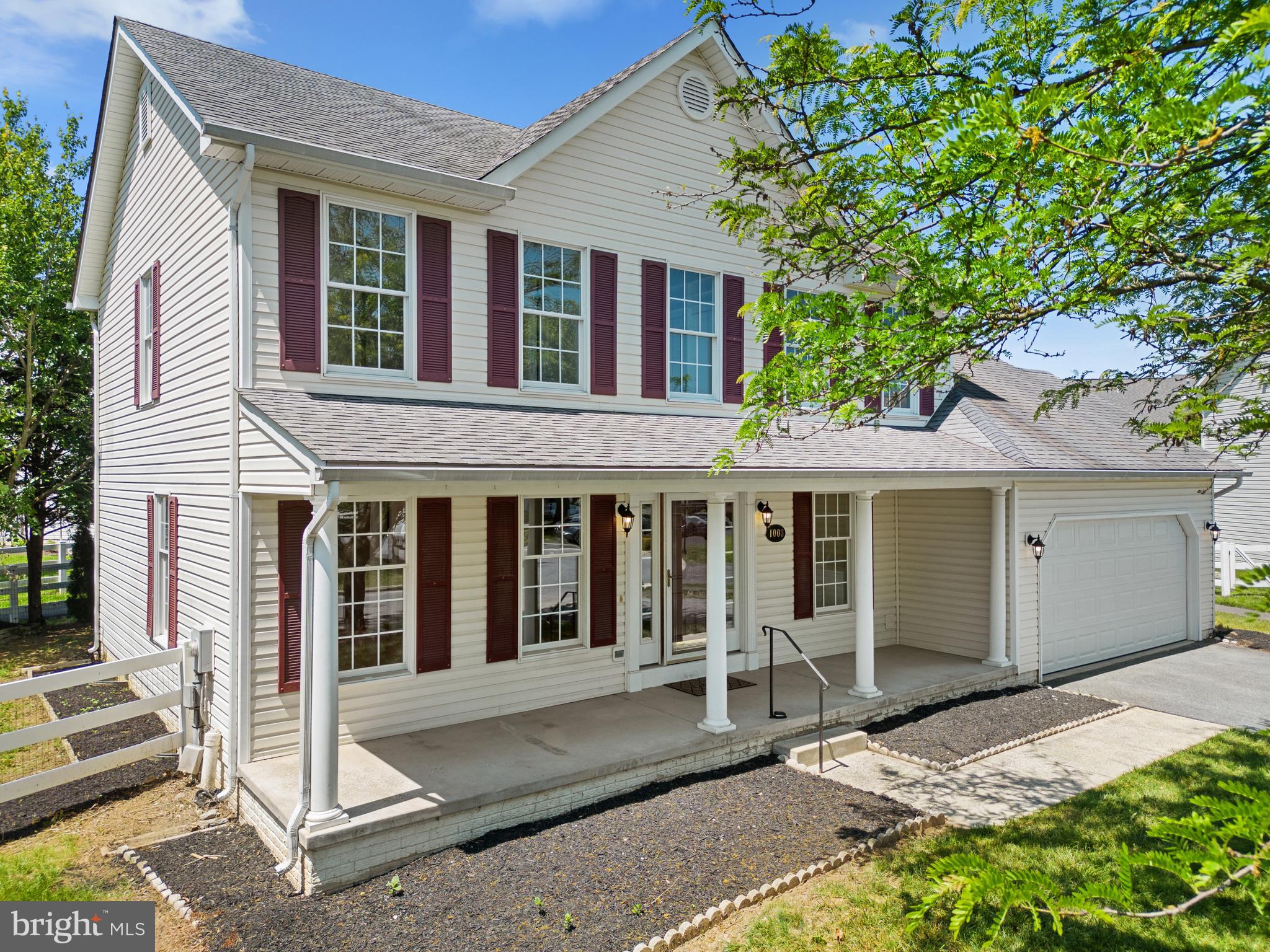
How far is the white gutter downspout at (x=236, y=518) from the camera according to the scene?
700 centimetres

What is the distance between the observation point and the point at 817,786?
7.08 metres

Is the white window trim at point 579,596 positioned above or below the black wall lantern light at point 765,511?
below

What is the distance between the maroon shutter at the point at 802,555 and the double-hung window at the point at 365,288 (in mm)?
5903

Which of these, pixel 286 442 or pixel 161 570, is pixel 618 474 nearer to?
pixel 286 442

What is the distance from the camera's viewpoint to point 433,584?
8000 millimetres

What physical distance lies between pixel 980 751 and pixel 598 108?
8402mm

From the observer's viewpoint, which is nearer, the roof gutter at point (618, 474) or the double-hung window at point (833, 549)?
the roof gutter at point (618, 474)

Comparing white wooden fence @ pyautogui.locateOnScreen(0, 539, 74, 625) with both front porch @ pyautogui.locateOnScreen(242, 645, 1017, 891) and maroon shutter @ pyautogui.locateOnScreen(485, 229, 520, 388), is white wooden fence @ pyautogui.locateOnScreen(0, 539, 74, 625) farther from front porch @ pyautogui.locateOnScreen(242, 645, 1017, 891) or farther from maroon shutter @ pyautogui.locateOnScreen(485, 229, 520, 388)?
maroon shutter @ pyautogui.locateOnScreen(485, 229, 520, 388)

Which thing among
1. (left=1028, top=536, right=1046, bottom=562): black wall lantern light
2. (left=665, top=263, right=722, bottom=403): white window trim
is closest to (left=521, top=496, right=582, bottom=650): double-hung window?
(left=665, top=263, right=722, bottom=403): white window trim

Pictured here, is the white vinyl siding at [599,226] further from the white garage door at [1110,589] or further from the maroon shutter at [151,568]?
the white garage door at [1110,589]

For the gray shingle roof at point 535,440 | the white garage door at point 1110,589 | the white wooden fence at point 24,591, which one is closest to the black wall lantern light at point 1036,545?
the white garage door at point 1110,589

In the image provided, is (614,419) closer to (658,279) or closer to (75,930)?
(658,279)

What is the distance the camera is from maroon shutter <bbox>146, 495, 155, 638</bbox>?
32.7ft

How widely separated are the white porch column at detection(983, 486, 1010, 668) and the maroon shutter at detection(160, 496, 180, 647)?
1040 cm
